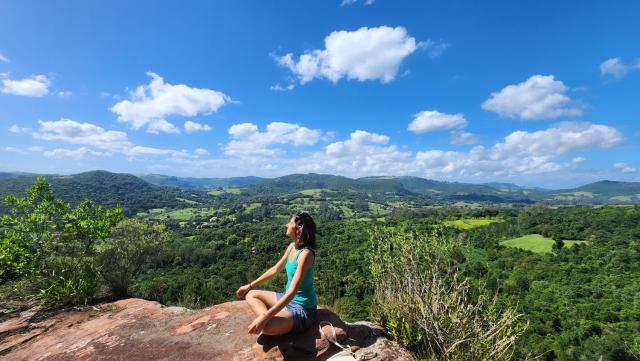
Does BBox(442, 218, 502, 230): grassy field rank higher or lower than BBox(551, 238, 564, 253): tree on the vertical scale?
higher

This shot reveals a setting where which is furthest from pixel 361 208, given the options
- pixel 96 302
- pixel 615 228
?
pixel 96 302

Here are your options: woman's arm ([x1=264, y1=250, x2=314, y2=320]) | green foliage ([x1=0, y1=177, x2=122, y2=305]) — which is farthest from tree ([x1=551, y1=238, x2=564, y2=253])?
green foliage ([x1=0, y1=177, x2=122, y2=305])

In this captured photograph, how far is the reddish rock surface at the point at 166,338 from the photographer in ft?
11.4

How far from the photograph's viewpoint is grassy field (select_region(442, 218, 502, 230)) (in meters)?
85.3

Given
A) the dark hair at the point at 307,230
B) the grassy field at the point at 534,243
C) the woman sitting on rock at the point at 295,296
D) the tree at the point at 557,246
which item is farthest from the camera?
the grassy field at the point at 534,243

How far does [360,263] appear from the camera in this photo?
5406cm

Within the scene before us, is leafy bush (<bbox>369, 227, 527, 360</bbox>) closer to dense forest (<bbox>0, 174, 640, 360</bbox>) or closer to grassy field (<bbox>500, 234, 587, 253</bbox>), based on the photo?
dense forest (<bbox>0, 174, 640, 360</bbox>)

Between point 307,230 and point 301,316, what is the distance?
977mm

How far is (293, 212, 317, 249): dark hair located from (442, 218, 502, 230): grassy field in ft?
288

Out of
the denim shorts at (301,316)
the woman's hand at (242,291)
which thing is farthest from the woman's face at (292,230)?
the woman's hand at (242,291)

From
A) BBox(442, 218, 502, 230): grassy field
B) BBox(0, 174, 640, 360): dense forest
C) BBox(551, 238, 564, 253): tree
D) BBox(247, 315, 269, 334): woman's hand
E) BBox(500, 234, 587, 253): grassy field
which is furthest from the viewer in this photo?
BBox(442, 218, 502, 230): grassy field

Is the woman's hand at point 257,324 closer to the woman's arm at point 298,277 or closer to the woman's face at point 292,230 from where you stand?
the woman's arm at point 298,277

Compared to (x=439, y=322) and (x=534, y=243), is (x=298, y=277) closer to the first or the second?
(x=439, y=322)

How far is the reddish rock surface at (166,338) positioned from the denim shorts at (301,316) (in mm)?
105
